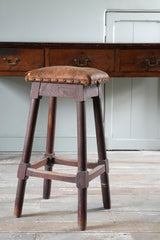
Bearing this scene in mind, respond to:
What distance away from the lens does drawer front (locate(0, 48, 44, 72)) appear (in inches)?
92.5

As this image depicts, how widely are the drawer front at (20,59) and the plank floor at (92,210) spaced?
2.36 ft

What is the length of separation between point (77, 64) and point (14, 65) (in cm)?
45

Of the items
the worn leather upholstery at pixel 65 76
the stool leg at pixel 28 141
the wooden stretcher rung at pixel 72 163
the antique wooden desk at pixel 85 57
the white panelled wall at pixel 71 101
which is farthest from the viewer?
the white panelled wall at pixel 71 101

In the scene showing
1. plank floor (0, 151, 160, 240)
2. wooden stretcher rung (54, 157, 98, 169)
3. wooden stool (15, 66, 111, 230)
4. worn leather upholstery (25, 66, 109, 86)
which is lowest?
plank floor (0, 151, 160, 240)

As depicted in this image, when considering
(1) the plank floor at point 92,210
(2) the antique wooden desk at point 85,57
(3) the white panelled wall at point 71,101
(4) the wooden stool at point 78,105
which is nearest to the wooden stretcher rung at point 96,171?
(4) the wooden stool at point 78,105

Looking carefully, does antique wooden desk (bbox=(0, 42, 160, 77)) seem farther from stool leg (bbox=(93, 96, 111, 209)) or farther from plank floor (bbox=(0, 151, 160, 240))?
stool leg (bbox=(93, 96, 111, 209))

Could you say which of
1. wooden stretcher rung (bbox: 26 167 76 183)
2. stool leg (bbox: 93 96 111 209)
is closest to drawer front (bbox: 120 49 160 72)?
stool leg (bbox: 93 96 111 209)

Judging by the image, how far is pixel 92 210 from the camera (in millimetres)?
1636

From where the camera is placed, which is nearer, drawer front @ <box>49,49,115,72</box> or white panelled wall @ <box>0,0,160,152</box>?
drawer front @ <box>49,49,115,72</box>

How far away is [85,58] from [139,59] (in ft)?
1.26

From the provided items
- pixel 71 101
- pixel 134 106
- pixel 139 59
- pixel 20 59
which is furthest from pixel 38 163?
pixel 134 106

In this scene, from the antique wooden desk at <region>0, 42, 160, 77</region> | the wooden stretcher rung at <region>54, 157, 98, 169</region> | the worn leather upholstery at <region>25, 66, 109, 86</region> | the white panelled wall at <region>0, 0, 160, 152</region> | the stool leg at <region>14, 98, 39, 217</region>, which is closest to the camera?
the worn leather upholstery at <region>25, 66, 109, 86</region>

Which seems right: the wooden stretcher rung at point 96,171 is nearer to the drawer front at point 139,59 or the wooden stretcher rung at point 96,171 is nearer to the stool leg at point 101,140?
the stool leg at point 101,140

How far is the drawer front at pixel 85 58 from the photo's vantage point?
2.35 meters
